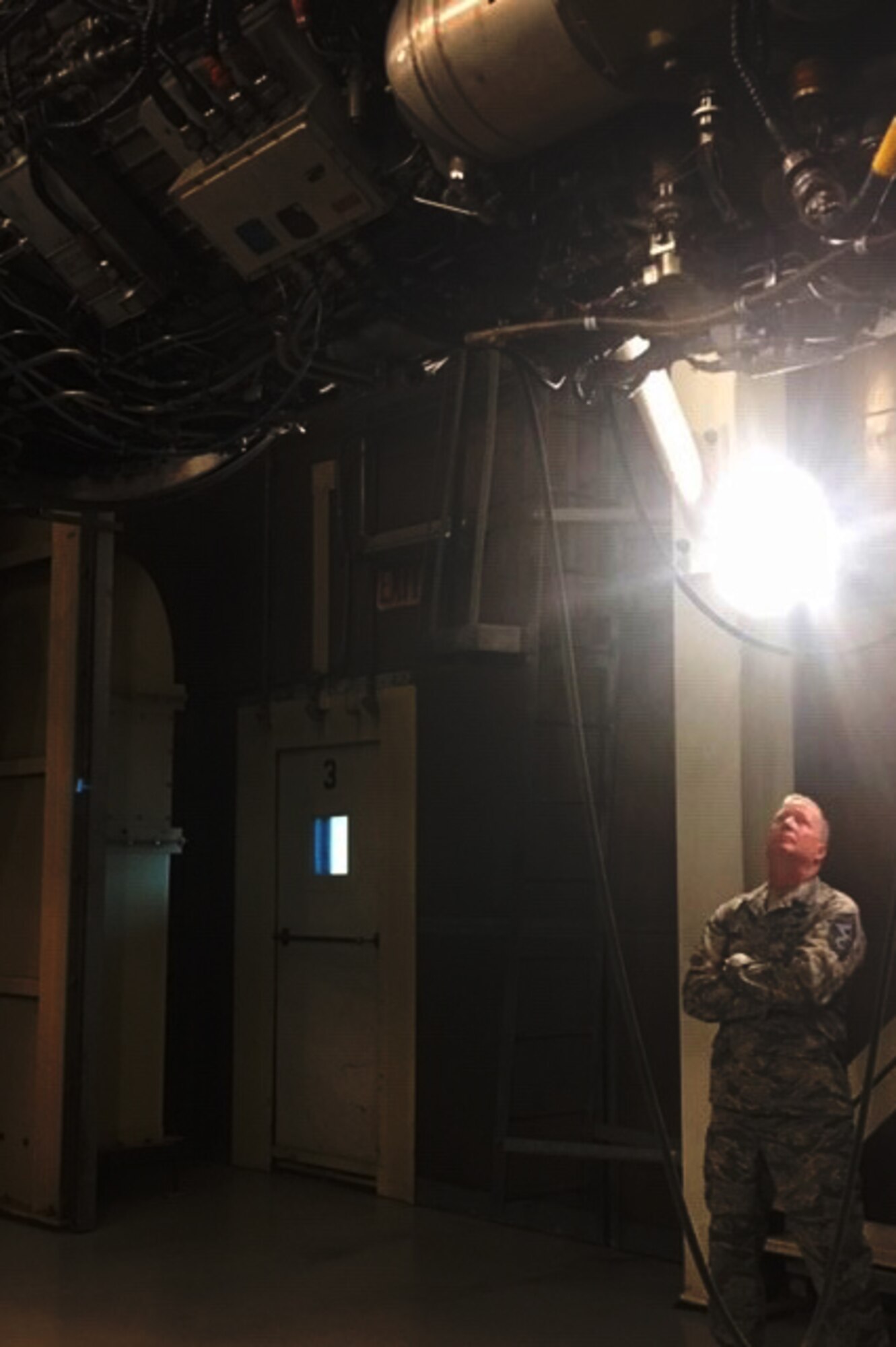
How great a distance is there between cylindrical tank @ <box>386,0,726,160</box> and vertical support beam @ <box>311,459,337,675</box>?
3838 millimetres

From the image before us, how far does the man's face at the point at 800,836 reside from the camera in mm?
4348

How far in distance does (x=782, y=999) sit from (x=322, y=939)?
3.18 metres

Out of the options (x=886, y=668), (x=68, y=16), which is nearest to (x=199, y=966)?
→ (x=886, y=668)

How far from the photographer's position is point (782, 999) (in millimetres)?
4211

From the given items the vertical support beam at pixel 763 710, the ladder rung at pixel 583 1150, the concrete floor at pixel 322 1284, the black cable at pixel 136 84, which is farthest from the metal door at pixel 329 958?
the black cable at pixel 136 84

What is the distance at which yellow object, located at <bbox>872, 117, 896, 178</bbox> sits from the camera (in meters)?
2.91

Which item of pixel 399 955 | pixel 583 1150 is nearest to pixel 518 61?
pixel 583 1150

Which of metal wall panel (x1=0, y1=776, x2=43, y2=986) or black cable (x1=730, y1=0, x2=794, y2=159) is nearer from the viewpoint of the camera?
black cable (x1=730, y1=0, x2=794, y2=159)

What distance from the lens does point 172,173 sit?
4211mm

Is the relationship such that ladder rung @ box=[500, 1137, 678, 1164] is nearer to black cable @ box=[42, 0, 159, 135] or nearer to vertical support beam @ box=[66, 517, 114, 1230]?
vertical support beam @ box=[66, 517, 114, 1230]

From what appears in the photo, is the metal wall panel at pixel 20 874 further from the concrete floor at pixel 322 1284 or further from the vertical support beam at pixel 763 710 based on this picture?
the vertical support beam at pixel 763 710

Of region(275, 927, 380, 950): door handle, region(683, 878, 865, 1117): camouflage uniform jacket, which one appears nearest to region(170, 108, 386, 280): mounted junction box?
region(683, 878, 865, 1117): camouflage uniform jacket

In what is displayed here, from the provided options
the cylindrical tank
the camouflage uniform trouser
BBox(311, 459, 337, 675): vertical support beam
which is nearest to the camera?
the cylindrical tank

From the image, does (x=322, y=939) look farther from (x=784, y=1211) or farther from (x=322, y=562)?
(x=784, y=1211)
